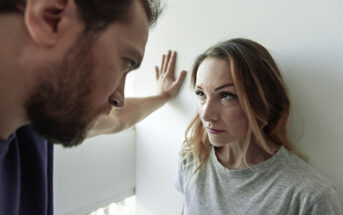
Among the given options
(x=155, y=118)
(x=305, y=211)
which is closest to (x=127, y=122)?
(x=155, y=118)

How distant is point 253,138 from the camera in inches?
30.0

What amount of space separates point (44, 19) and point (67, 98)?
171 millimetres

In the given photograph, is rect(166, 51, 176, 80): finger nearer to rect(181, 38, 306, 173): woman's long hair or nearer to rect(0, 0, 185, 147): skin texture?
rect(181, 38, 306, 173): woman's long hair

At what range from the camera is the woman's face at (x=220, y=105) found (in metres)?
0.67

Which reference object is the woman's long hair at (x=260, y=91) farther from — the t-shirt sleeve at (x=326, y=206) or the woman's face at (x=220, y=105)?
the t-shirt sleeve at (x=326, y=206)

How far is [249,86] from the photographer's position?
65 centimetres

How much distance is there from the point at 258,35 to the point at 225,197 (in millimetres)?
624

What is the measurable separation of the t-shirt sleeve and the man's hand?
730 mm

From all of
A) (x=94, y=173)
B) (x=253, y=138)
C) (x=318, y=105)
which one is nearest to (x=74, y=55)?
(x=253, y=138)

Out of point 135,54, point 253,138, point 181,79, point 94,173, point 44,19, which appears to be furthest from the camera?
point 94,173

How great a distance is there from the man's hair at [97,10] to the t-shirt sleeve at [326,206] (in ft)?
2.35

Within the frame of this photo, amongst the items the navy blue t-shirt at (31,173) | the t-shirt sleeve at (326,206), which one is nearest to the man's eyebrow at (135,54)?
the navy blue t-shirt at (31,173)

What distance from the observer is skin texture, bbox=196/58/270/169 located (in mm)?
674

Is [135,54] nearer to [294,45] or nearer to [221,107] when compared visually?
[221,107]
